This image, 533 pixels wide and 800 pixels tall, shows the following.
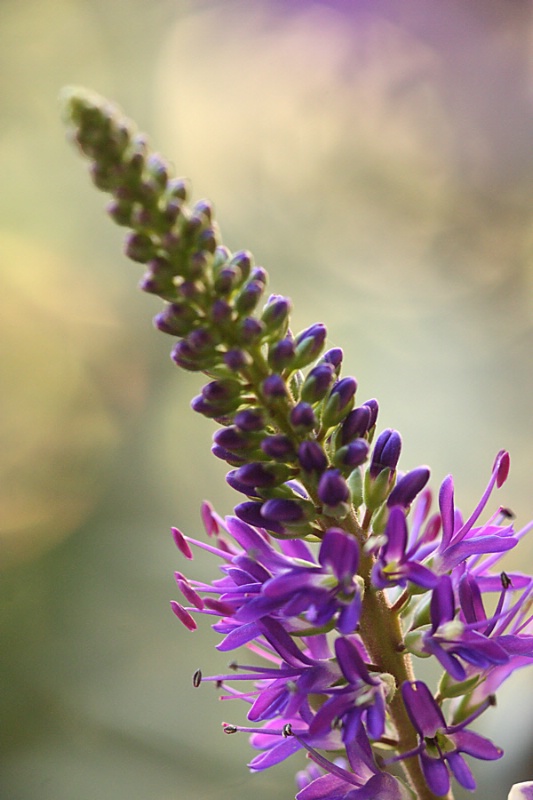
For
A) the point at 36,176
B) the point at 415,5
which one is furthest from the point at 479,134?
the point at 36,176

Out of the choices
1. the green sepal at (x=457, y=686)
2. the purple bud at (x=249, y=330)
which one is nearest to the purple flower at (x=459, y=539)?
the green sepal at (x=457, y=686)

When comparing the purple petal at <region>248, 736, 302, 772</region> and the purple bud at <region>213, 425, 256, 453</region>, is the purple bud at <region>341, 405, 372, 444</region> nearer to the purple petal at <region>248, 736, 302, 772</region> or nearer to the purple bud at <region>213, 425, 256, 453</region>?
the purple bud at <region>213, 425, 256, 453</region>

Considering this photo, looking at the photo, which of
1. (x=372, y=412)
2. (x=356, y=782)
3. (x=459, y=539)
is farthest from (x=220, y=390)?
(x=356, y=782)

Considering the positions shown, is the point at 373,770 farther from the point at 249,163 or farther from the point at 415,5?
the point at 415,5

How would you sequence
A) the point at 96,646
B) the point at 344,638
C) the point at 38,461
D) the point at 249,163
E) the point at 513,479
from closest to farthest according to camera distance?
the point at 344,638, the point at 96,646, the point at 38,461, the point at 513,479, the point at 249,163

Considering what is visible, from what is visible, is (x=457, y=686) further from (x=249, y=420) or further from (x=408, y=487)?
(x=249, y=420)
